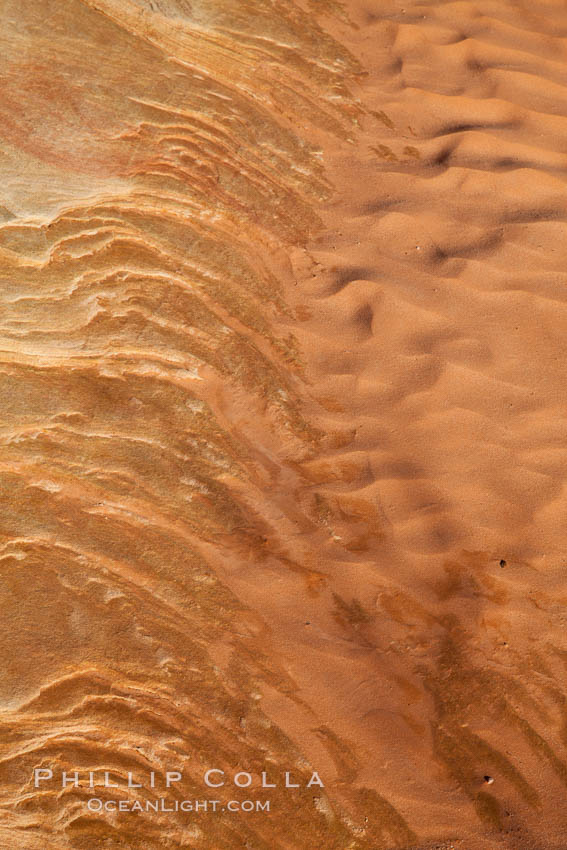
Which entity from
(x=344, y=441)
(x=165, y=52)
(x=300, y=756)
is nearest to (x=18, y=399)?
(x=344, y=441)

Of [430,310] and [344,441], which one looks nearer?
[344,441]

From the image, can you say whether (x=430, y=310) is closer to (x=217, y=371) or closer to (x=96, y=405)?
(x=217, y=371)

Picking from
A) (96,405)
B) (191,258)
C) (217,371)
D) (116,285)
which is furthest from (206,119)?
(96,405)

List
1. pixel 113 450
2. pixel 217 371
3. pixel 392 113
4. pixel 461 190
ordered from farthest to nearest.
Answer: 1. pixel 392 113
2. pixel 461 190
3. pixel 217 371
4. pixel 113 450

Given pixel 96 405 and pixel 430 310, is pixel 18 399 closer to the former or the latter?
pixel 96 405

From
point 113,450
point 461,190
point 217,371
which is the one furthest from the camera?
point 461,190

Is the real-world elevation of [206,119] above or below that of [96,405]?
above

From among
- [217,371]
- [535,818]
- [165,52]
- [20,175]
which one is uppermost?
[165,52]
